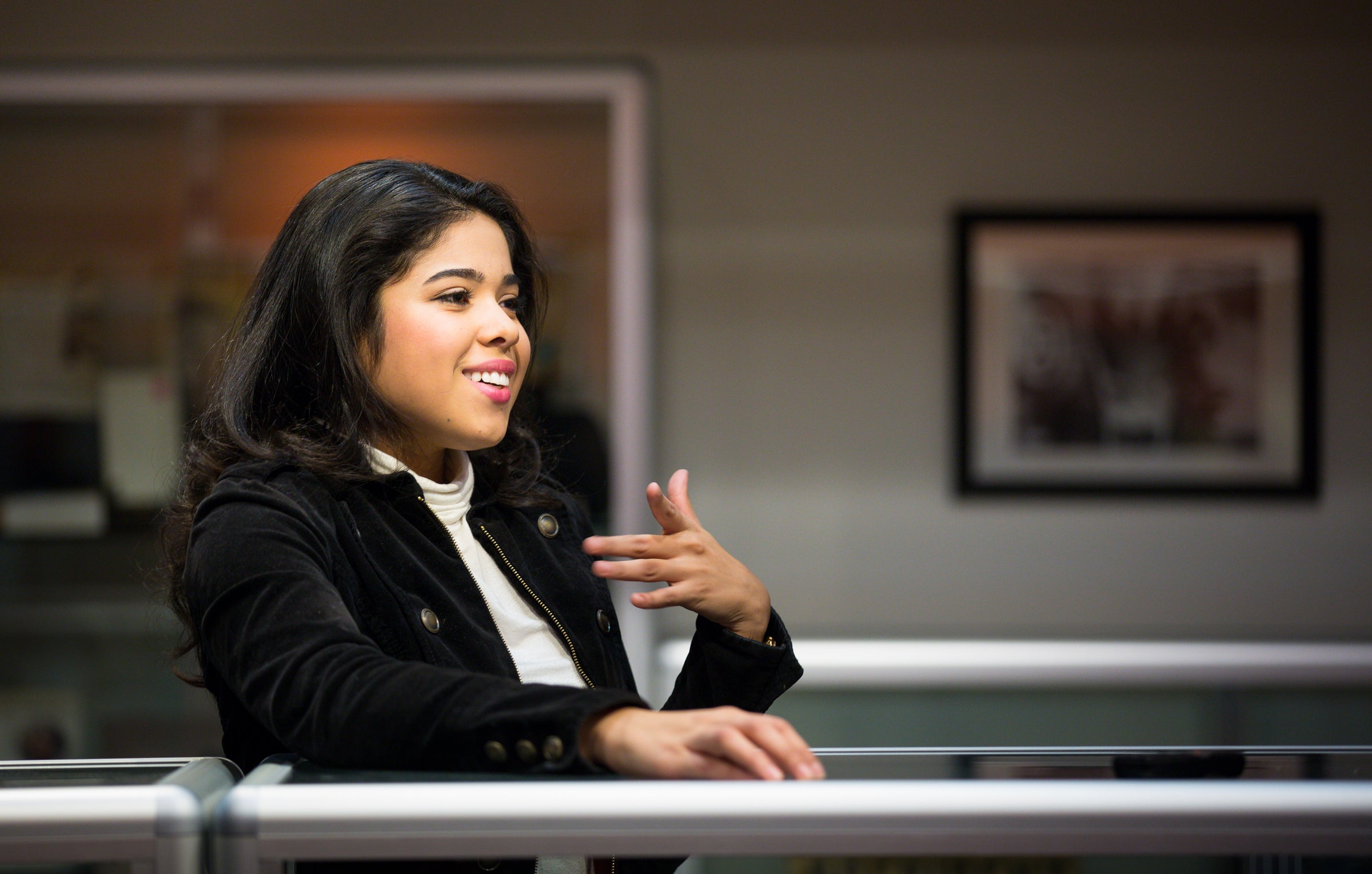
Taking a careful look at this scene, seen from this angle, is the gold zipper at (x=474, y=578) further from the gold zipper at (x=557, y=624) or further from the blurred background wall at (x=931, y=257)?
the blurred background wall at (x=931, y=257)

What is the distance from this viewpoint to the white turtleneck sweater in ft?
3.78

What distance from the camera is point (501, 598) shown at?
1.18m

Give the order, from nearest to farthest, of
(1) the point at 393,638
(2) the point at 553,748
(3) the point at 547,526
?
(2) the point at 553,748 < (1) the point at 393,638 < (3) the point at 547,526

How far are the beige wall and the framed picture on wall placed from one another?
0.24 feet

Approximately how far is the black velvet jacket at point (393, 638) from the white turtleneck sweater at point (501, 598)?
10 millimetres

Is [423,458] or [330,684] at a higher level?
[423,458]

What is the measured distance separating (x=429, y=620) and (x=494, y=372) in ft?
0.84

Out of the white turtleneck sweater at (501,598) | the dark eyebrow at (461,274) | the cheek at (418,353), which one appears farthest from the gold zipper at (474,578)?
the dark eyebrow at (461,274)

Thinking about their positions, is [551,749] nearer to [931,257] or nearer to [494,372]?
[494,372]

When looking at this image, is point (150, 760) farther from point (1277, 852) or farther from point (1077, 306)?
point (1077, 306)

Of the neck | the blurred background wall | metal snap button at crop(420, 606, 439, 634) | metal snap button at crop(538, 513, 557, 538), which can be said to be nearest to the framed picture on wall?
the blurred background wall

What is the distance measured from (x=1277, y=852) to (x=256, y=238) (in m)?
3.08

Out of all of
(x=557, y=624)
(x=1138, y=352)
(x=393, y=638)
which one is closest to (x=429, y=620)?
(x=393, y=638)

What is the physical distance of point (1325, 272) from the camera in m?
3.39
